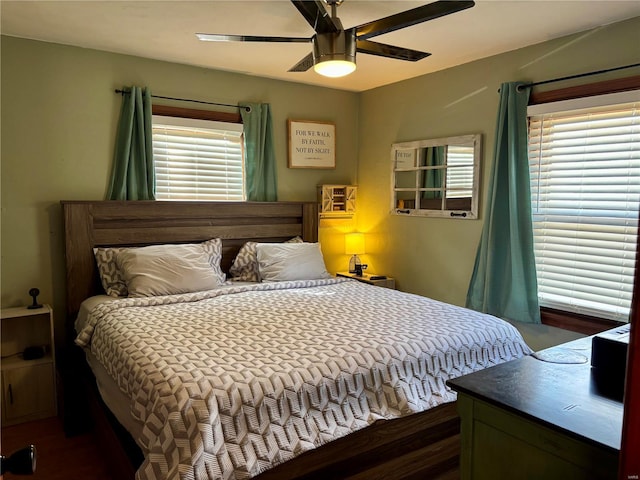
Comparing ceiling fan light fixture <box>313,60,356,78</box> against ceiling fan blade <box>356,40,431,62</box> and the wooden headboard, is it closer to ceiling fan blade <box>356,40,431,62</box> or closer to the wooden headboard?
ceiling fan blade <box>356,40,431,62</box>

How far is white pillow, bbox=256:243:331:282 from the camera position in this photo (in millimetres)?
3668

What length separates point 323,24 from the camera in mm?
2217

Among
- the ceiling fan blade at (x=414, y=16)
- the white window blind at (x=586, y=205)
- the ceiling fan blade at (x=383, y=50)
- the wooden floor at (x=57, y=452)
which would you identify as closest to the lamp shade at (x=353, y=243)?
the white window blind at (x=586, y=205)

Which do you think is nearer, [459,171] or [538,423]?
[538,423]

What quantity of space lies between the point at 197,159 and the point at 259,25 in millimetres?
1369

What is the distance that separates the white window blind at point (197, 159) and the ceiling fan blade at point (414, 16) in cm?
192

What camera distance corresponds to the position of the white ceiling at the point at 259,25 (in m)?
2.60

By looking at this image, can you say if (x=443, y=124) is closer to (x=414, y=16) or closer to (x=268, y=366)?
(x=414, y=16)

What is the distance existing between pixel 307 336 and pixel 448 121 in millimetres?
2451

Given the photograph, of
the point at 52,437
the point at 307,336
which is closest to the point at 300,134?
the point at 307,336

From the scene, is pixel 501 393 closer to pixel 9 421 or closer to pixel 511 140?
pixel 511 140

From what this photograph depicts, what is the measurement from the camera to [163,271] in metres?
3.20

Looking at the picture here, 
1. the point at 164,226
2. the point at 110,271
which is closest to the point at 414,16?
the point at 164,226

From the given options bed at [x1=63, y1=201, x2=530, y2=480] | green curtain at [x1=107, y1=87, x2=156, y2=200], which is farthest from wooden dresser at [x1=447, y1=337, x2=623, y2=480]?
green curtain at [x1=107, y1=87, x2=156, y2=200]
